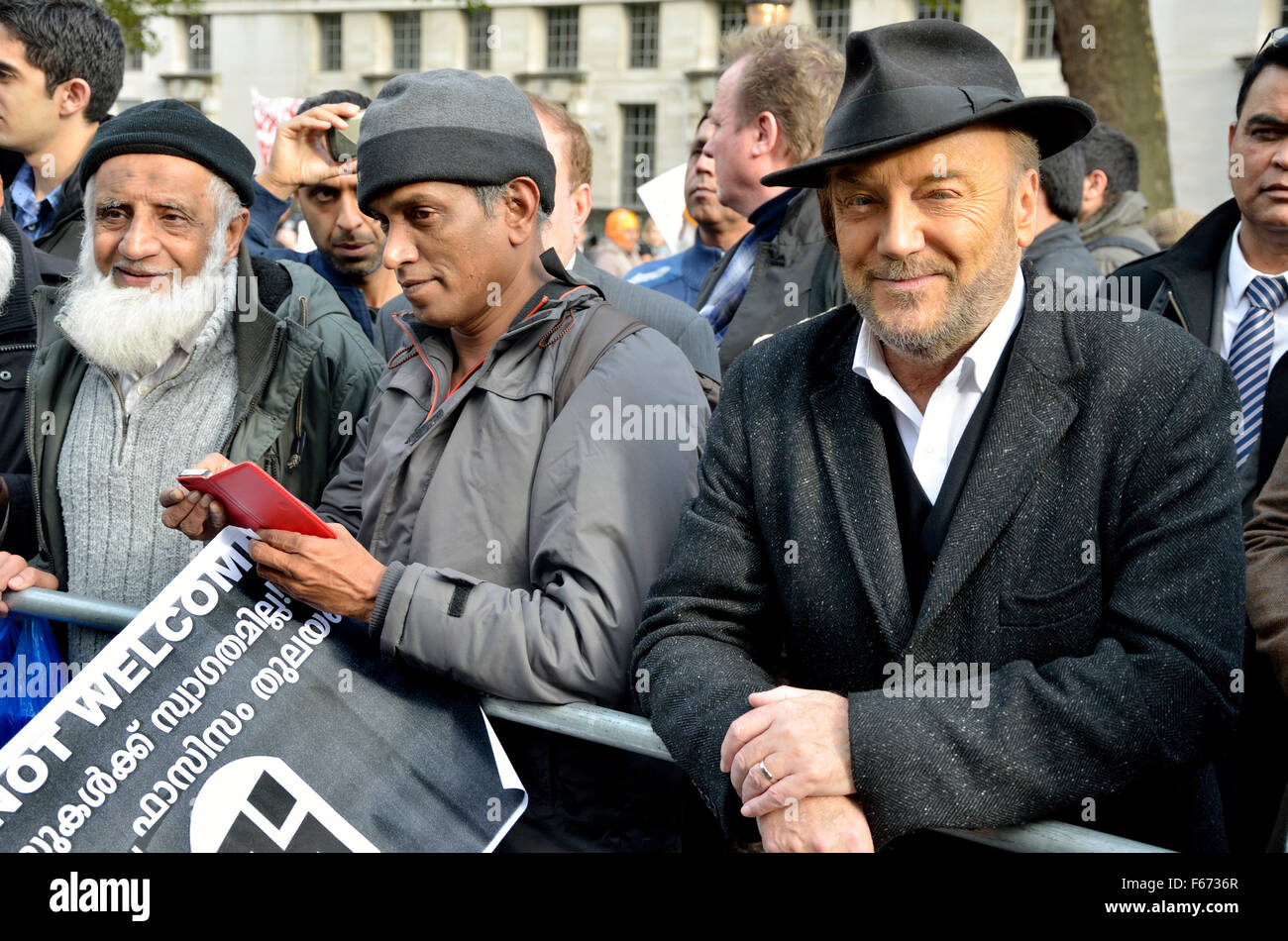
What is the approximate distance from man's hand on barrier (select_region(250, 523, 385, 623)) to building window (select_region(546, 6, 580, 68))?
1553 inches

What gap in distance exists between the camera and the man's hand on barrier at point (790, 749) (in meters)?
2.20

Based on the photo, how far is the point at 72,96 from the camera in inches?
206

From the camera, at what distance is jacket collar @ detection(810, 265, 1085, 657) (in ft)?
7.63

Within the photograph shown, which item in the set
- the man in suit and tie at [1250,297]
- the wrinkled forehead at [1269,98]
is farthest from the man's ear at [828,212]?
the wrinkled forehead at [1269,98]

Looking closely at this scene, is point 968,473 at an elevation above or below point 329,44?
below

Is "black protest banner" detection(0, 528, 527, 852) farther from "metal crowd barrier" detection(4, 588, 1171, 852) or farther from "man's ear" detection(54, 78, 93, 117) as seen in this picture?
"man's ear" detection(54, 78, 93, 117)

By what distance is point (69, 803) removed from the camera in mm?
2727

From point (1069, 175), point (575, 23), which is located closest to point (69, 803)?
point (1069, 175)

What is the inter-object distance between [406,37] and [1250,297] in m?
41.0

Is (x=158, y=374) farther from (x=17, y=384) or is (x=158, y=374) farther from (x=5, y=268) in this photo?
(x=5, y=268)

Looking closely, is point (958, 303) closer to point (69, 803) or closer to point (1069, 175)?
point (69, 803)

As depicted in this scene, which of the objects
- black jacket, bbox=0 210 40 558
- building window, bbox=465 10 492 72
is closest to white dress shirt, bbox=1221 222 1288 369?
black jacket, bbox=0 210 40 558

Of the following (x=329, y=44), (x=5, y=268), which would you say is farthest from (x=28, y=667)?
(x=329, y=44)
